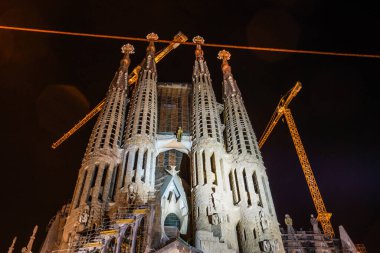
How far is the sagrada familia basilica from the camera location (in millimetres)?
38125

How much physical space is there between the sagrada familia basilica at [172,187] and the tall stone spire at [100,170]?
0.40ft

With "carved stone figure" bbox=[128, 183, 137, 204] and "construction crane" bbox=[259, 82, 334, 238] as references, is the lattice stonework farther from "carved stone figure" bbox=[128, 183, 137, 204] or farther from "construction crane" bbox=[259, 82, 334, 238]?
"construction crane" bbox=[259, 82, 334, 238]

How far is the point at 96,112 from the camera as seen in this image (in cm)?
8475

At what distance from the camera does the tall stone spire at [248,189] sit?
40.5 meters

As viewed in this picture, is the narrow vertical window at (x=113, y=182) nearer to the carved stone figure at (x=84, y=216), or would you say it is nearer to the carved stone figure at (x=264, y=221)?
the carved stone figure at (x=84, y=216)

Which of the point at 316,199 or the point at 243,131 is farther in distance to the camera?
the point at 316,199

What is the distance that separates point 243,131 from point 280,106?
118 ft

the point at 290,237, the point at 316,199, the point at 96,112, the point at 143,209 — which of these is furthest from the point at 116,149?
the point at 316,199

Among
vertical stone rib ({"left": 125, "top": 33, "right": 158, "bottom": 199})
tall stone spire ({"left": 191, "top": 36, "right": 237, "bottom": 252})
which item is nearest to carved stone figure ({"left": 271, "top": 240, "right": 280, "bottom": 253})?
tall stone spire ({"left": 191, "top": 36, "right": 237, "bottom": 252})

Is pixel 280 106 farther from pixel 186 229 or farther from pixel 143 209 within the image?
pixel 143 209

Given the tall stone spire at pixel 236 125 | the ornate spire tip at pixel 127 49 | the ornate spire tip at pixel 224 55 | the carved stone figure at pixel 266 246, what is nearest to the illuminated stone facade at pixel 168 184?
the carved stone figure at pixel 266 246

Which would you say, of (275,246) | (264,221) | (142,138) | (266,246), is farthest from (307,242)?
(142,138)

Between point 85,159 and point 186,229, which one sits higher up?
point 85,159

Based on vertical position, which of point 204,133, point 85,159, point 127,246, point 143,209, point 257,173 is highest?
point 204,133
